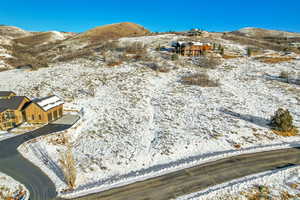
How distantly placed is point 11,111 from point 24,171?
42.5 feet

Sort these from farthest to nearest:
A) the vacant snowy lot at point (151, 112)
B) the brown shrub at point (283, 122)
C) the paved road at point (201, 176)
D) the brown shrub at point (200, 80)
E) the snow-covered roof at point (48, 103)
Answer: the brown shrub at point (200, 80)
the snow-covered roof at point (48, 103)
the brown shrub at point (283, 122)
the vacant snowy lot at point (151, 112)
the paved road at point (201, 176)

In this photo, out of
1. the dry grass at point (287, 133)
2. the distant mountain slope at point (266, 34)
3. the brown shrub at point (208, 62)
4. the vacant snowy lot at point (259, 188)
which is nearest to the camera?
the vacant snowy lot at point (259, 188)

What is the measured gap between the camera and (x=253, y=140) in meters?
22.4

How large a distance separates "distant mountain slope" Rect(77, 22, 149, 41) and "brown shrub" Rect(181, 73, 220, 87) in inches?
2499

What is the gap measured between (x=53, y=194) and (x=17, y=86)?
35073mm

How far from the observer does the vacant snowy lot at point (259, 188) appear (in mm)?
13992

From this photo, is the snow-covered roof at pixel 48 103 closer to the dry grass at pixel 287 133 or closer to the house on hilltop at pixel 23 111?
the house on hilltop at pixel 23 111

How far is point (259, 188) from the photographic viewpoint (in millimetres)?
14711

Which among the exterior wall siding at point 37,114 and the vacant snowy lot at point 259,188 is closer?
the vacant snowy lot at point 259,188

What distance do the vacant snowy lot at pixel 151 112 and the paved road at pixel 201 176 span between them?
1.67 metres

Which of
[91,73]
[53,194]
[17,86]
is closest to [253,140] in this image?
[53,194]

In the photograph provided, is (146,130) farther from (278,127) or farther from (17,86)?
(17,86)

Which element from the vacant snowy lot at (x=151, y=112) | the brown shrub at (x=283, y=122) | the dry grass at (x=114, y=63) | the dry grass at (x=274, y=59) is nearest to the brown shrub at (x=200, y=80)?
the vacant snowy lot at (x=151, y=112)

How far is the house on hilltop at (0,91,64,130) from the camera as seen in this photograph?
25438mm
